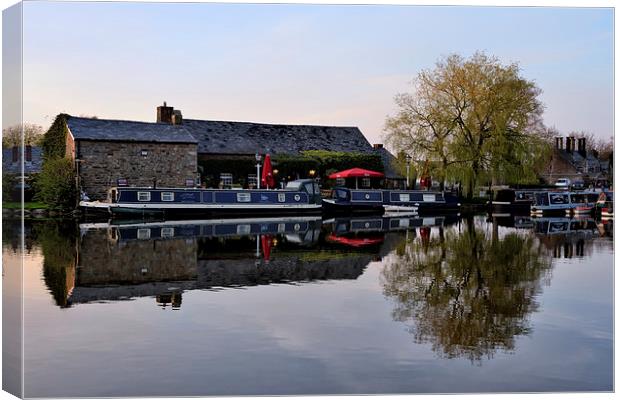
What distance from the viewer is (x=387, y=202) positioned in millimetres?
37812

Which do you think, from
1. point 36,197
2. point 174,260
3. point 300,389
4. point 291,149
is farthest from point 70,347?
point 291,149

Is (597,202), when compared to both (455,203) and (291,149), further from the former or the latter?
(291,149)

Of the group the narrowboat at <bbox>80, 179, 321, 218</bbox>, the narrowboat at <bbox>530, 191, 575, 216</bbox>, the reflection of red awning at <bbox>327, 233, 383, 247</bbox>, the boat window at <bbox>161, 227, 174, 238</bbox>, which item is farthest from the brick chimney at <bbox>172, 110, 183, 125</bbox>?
the reflection of red awning at <bbox>327, 233, 383, 247</bbox>

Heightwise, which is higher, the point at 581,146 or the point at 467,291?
the point at 581,146

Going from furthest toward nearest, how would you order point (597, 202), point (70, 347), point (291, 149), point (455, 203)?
point (291, 149), point (455, 203), point (597, 202), point (70, 347)

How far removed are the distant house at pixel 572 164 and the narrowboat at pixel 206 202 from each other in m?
29.0

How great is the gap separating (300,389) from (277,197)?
2819cm

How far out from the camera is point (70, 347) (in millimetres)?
7066

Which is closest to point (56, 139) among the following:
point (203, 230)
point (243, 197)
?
point (243, 197)

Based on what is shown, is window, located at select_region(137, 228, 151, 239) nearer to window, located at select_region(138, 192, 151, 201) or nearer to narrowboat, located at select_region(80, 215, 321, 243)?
narrowboat, located at select_region(80, 215, 321, 243)

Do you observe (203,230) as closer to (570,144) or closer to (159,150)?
(159,150)

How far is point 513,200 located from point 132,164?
21.0 m

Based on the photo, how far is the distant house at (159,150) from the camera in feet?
115

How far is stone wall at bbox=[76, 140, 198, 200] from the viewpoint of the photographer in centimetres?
3484
